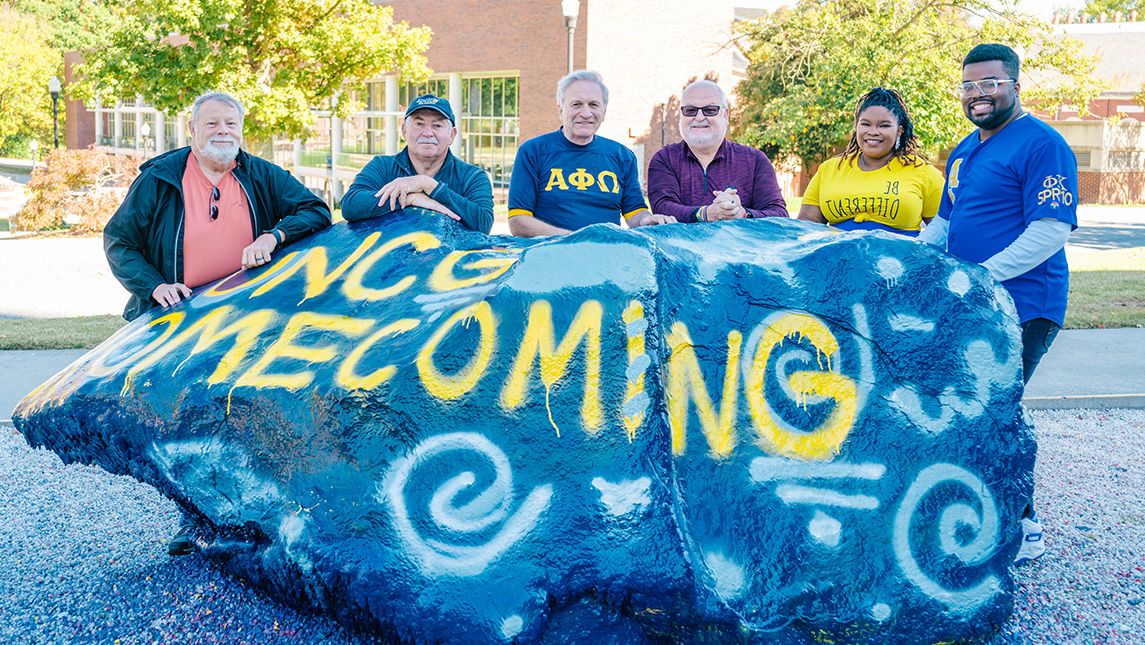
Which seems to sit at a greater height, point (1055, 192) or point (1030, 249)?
point (1055, 192)

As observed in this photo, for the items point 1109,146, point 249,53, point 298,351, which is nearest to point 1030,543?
point 298,351

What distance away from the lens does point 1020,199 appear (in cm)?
323

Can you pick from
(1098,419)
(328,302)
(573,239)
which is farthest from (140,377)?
(1098,419)

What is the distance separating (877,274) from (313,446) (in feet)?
6.16

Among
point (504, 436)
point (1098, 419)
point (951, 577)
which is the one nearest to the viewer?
point (504, 436)

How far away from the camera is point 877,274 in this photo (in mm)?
2859

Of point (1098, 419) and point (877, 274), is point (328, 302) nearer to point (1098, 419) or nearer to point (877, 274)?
point (877, 274)

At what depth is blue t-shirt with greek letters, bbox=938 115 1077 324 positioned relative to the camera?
3.11 m

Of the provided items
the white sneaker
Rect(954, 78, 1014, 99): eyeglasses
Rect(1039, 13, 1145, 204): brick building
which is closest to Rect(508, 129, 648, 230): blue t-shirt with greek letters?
Rect(954, 78, 1014, 99): eyeglasses

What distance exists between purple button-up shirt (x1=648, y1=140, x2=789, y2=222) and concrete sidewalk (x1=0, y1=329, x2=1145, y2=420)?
307 cm

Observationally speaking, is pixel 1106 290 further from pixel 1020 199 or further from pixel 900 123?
pixel 1020 199

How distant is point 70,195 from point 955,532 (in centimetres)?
1967

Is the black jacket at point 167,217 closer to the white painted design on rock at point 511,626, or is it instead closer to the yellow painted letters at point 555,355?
the yellow painted letters at point 555,355

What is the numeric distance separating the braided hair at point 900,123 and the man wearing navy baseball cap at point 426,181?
1.70 meters
